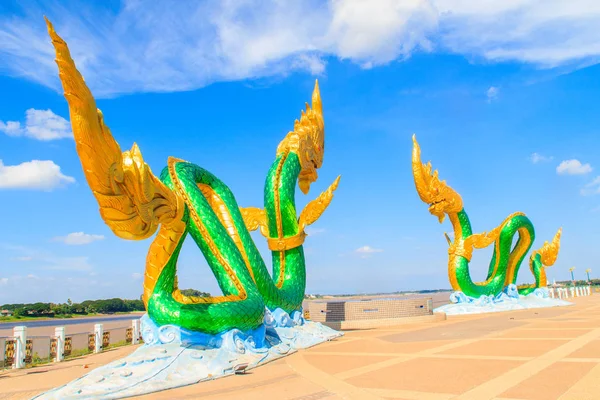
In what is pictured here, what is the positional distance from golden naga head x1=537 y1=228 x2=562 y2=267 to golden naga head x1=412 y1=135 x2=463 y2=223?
276 inches

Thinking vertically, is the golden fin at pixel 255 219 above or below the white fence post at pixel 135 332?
above

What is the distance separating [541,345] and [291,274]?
4.50 meters

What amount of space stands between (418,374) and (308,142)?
625cm

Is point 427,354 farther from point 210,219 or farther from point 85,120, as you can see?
point 85,120

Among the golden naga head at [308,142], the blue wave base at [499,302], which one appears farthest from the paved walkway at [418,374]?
the blue wave base at [499,302]

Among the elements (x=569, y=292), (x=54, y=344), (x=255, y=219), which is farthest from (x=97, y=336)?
(x=569, y=292)

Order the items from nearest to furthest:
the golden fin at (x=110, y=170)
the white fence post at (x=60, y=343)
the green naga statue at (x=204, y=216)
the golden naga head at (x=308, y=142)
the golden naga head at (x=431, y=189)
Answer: the golden fin at (x=110, y=170) → the green naga statue at (x=204, y=216) → the white fence post at (x=60, y=343) → the golden naga head at (x=308, y=142) → the golden naga head at (x=431, y=189)

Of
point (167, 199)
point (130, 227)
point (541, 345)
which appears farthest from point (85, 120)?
point (541, 345)

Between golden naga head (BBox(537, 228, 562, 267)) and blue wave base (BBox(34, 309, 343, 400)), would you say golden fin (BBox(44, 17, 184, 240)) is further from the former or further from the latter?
golden naga head (BBox(537, 228, 562, 267))

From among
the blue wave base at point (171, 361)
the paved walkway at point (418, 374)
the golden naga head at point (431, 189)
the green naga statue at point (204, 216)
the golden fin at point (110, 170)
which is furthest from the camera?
the golden naga head at point (431, 189)

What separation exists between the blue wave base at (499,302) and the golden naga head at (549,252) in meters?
1.49

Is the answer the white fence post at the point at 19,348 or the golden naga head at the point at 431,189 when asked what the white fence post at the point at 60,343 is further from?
the golden naga head at the point at 431,189

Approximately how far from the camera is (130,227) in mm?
4586

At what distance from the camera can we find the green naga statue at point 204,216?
13.1 feet
